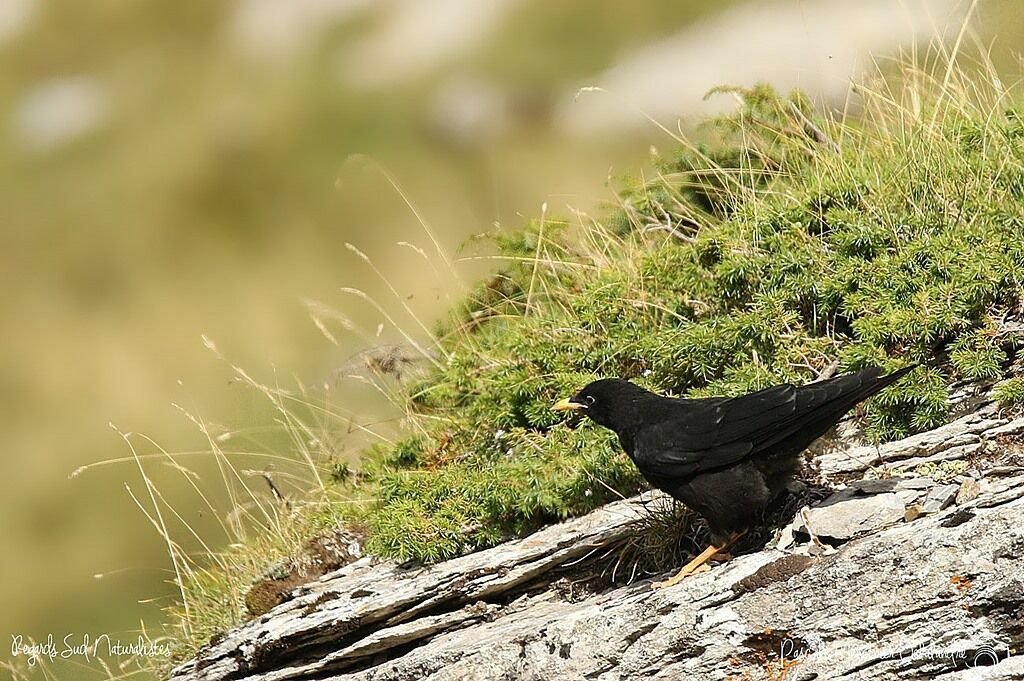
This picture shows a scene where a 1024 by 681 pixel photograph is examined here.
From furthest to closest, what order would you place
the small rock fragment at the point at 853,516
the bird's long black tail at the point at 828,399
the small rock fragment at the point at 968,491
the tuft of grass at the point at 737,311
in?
the tuft of grass at the point at 737,311 < the small rock fragment at the point at 853,516 < the small rock fragment at the point at 968,491 < the bird's long black tail at the point at 828,399

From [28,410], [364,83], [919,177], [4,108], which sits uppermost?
[4,108]

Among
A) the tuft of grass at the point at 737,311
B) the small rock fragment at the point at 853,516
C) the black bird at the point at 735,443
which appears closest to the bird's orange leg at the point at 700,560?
the black bird at the point at 735,443

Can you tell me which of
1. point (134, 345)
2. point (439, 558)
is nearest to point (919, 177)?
point (439, 558)

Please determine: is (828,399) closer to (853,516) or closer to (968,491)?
(853,516)

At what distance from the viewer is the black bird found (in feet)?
14.3

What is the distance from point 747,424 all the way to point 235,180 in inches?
1158

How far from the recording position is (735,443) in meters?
4.54

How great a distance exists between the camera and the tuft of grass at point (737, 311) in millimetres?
5316

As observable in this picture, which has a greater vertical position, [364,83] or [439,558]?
[364,83]

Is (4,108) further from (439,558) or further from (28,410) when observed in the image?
(439,558)

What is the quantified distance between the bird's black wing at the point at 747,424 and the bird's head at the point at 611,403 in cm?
19

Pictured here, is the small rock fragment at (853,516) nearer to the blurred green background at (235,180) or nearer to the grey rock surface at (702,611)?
the grey rock surface at (702,611)

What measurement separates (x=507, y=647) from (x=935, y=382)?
257cm

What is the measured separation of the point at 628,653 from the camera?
4.41m
